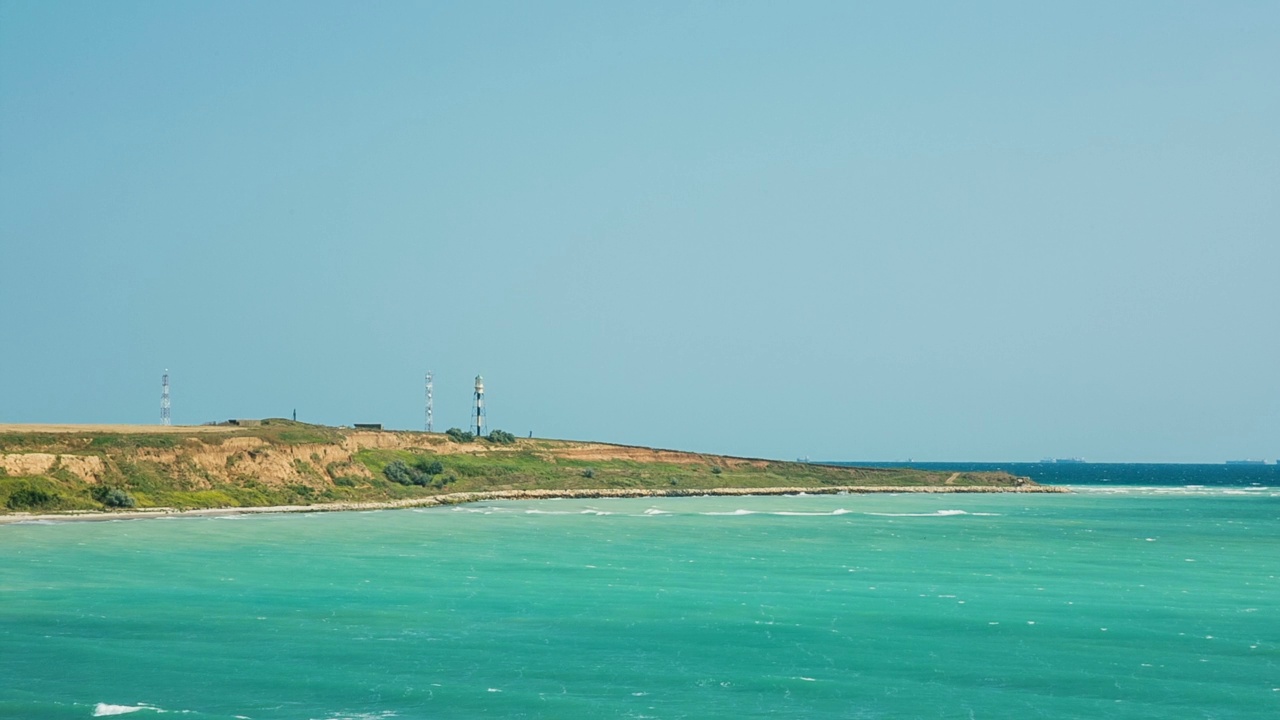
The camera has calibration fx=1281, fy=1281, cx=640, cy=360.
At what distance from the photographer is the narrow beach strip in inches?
3147

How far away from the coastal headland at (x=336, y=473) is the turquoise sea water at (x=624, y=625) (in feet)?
55.5

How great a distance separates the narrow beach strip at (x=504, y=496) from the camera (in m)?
79.9

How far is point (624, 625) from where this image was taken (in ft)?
126

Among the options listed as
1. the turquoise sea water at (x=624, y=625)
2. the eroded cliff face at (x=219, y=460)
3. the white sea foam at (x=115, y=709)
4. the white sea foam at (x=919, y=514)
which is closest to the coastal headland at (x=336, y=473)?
the eroded cliff face at (x=219, y=460)

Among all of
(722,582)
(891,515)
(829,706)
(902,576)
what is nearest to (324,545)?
(722,582)

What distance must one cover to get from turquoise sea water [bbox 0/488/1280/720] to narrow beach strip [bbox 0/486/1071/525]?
9404 mm

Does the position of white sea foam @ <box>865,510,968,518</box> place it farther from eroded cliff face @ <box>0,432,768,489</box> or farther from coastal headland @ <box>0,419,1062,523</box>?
eroded cliff face @ <box>0,432,768,489</box>

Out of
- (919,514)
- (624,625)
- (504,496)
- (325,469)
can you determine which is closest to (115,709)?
(624,625)

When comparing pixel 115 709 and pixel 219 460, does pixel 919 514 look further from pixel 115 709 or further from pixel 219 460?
pixel 115 709

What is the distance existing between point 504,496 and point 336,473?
15815 millimetres

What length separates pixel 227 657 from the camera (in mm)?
32750

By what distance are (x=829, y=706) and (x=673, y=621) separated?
11.3 meters

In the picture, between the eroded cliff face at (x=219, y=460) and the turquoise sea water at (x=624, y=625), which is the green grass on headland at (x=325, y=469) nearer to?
the eroded cliff face at (x=219, y=460)

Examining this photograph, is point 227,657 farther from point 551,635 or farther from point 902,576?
point 902,576
